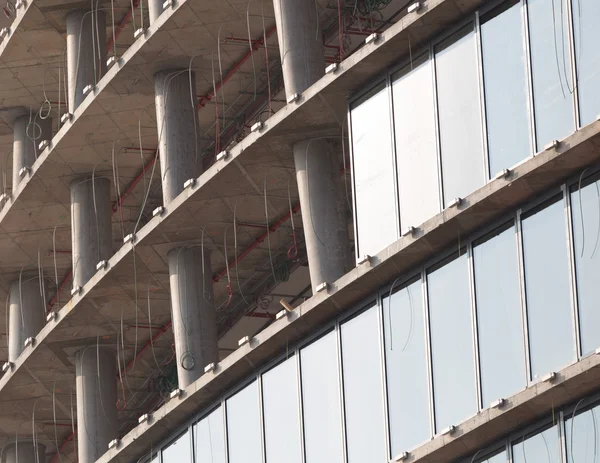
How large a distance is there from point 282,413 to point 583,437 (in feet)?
29.7

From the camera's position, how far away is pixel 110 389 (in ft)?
157

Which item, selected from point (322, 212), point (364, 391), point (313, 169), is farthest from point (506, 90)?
point (313, 169)

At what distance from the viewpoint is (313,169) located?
3875 centimetres

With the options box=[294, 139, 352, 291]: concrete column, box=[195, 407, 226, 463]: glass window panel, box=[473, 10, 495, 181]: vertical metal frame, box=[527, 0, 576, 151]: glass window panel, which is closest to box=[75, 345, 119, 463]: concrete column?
box=[195, 407, 226, 463]: glass window panel

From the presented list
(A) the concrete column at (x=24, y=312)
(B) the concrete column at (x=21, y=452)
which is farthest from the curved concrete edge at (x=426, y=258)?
(B) the concrete column at (x=21, y=452)

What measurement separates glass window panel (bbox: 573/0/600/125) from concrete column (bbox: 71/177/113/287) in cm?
1980

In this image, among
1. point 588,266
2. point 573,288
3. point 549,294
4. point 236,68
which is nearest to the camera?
point 588,266

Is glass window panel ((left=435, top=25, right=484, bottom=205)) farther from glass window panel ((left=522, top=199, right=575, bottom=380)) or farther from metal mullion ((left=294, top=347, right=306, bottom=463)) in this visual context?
metal mullion ((left=294, top=347, right=306, bottom=463))

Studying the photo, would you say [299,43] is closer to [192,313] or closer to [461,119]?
[461,119]

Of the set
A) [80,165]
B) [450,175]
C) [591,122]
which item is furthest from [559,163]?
[80,165]

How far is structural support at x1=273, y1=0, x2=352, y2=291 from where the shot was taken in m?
38.0

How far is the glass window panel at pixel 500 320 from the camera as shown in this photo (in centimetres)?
3136

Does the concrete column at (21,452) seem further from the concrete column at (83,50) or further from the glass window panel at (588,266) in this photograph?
the glass window panel at (588,266)

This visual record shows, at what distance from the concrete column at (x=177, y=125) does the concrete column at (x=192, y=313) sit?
1.86 meters
